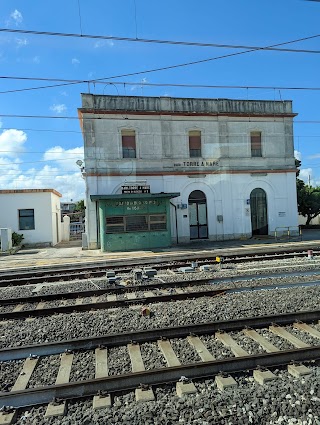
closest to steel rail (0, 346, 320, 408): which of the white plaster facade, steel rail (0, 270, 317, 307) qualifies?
steel rail (0, 270, 317, 307)

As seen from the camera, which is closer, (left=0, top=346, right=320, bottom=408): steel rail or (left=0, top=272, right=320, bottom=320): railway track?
(left=0, top=346, right=320, bottom=408): steel rail

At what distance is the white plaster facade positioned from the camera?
2378 cm

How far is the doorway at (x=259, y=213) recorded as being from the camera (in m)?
23.5

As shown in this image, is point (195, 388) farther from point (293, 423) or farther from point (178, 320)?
point (178, 320)

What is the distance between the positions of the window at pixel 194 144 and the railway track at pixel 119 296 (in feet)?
48.2

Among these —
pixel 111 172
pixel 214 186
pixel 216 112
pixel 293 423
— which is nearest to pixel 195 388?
pixel 293 423

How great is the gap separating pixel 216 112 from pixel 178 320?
19.5 metres

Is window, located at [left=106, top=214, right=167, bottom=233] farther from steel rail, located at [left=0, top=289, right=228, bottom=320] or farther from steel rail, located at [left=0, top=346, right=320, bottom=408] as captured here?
steel rail, located at [left=0, top=346, right=320, bottom=408]

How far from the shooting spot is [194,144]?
22.5 m

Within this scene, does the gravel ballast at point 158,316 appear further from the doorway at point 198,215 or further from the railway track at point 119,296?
the doorway at point 198,215

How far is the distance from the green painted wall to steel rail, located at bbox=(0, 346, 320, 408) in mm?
14877

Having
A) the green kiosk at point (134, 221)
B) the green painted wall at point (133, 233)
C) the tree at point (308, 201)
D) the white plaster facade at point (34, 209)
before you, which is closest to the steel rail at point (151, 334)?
the green kiosk at point (134, 221)

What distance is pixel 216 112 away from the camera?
2256 cm

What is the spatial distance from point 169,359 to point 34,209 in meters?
22.4
